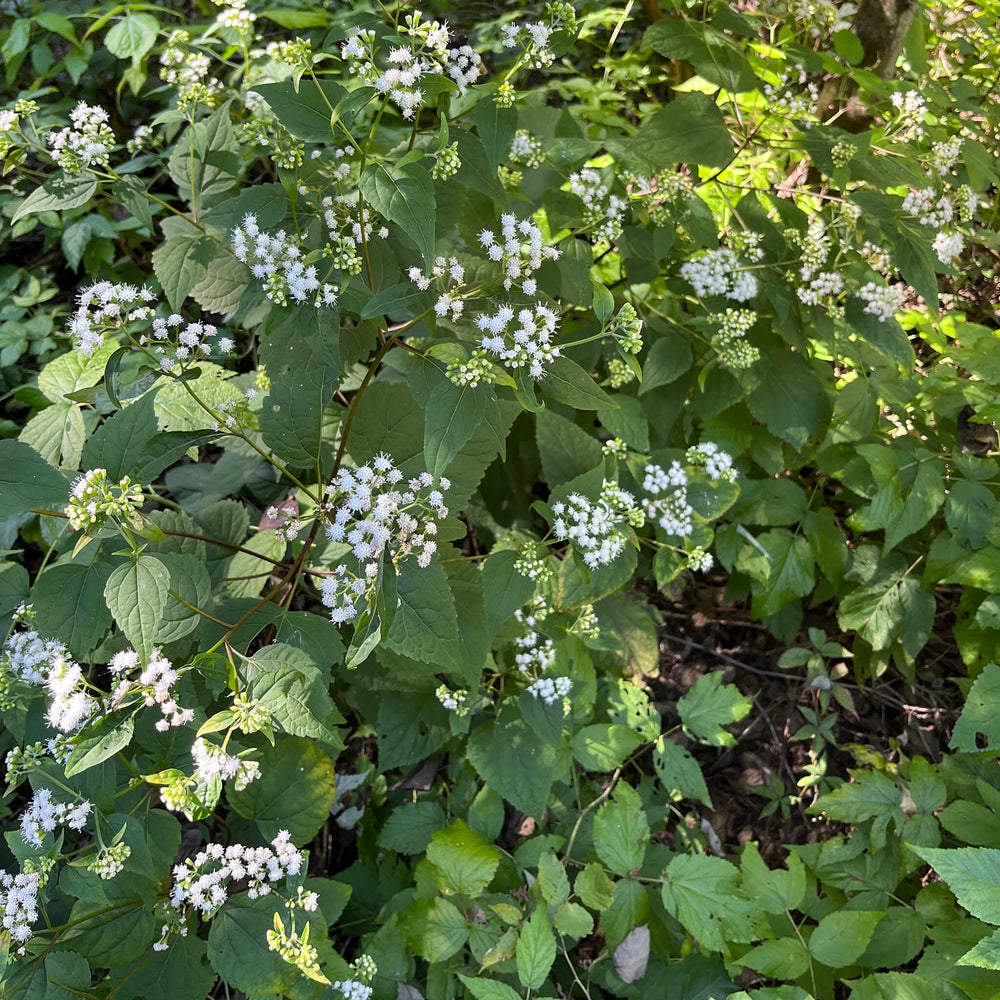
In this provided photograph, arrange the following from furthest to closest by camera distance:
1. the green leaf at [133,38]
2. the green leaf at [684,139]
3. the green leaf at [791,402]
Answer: the green leaf at [133,38] → the green leaf at [791,402] → the green leaf at [684,139]

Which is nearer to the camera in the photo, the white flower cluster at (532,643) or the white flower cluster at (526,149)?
the white flower cluster at (532,643)

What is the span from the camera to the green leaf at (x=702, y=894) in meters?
2.16

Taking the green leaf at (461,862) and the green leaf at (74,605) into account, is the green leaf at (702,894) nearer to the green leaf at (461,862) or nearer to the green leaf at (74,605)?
the green leaf at (461,862)

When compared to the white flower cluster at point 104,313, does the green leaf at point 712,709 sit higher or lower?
lower

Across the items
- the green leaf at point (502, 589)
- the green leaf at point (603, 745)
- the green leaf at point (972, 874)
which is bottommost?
the green leaf at point (603, 745)

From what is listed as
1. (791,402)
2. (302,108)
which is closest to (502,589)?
(302,108)

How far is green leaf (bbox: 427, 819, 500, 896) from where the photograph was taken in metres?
2.22

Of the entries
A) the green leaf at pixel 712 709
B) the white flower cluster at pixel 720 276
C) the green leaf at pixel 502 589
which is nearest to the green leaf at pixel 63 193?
the green leaf at pixel 502 589

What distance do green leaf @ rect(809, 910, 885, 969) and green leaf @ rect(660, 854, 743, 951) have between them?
24 centimetres

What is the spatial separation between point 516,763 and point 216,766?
3.72 feet

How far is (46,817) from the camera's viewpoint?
5.65 feet

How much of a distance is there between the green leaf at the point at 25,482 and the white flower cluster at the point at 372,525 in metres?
0.58

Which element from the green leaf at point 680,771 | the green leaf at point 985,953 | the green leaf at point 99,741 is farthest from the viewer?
the green leaf at point 680,771

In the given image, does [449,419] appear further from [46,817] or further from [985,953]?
[985,953]
